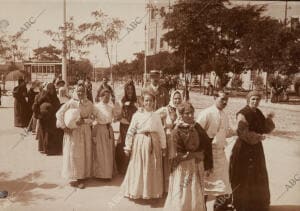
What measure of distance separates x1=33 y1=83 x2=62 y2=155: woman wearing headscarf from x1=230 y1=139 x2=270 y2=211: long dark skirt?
3.67m

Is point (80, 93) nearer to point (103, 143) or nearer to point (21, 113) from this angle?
point (103, 143)

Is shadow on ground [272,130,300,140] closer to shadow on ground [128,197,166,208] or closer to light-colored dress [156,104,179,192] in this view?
light-colored dress [156,104,179,192]

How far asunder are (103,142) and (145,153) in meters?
0.92

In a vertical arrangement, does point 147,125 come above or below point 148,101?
below

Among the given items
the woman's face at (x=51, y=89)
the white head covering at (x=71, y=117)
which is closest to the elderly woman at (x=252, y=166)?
the white head covering at (x=71, y=117)

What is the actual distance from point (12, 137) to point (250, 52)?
573 cm

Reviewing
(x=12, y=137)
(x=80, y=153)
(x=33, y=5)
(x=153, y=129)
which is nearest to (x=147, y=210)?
(x=153, y=129)

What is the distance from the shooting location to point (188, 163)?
3.60m

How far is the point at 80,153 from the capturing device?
4.81 meters

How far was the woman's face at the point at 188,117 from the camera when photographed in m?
3.48

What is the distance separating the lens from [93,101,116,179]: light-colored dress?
4.90 metres

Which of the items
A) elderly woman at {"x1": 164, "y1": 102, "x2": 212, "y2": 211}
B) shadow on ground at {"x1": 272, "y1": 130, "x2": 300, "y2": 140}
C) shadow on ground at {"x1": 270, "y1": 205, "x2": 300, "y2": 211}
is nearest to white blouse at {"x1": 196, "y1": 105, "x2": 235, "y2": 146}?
elderly woman at {"x1": 164, "y1": 102, "x2": 212, "y2": 211}

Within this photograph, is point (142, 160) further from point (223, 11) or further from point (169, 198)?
point (223, 11)

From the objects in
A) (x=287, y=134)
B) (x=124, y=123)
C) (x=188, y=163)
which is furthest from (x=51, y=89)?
(x=287, y=134)
